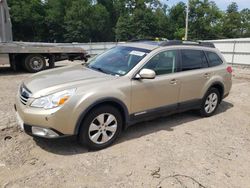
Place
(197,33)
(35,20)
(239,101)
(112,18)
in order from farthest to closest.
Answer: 1. (112,18)
2. (197,33)
3. (35,20)
4. (239,101)

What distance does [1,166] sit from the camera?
349cm

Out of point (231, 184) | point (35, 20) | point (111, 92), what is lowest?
point (231, 184)

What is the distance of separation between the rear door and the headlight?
2365 millimetres

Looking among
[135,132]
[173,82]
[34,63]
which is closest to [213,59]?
[173,82]

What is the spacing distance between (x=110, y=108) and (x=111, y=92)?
0.26m

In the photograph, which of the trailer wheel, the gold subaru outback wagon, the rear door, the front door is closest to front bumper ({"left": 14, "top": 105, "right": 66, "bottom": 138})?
the gold subaru outback wagon

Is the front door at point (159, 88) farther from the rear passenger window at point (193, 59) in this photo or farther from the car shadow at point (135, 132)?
the car shadow at point (135, 132)

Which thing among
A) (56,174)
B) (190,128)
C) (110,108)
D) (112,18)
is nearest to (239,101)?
(190,128)

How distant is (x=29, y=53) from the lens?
11461mm

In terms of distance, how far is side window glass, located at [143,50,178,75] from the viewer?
4.57 metres

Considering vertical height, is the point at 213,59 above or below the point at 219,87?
above

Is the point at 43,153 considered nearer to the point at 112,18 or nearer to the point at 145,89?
the point at 145,89

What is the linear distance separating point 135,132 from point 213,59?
2542mm

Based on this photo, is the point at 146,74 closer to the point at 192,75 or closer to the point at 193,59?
the point at 192,75
